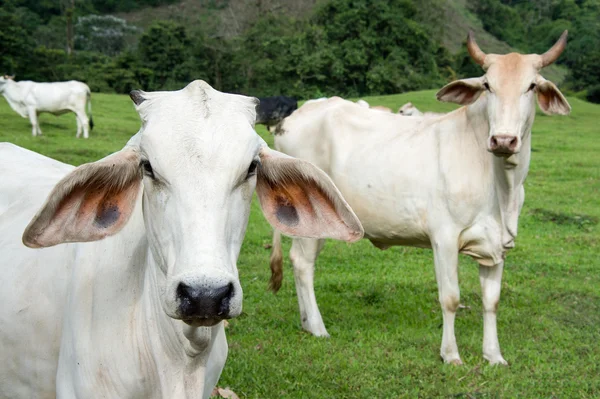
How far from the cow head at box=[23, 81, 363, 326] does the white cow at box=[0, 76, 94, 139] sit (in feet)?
52.4

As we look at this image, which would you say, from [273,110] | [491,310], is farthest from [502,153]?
[273,110]

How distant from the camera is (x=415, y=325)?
250 inches

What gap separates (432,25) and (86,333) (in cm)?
4652

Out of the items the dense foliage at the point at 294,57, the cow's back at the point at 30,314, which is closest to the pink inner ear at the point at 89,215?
the cow's back at the point at 30,314

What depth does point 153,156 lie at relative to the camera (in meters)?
2.31

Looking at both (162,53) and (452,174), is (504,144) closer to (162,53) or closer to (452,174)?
(452,174)

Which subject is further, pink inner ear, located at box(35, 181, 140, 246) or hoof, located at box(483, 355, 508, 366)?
hoof, located at box(483, 355, 508, 366)

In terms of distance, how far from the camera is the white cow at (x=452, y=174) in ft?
17.9

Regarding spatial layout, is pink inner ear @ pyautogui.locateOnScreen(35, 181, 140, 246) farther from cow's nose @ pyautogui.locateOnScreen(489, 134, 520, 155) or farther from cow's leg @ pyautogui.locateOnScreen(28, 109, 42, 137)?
cow's leg @ pyautogui.locateOnScreen(28, 109, 42, 137)

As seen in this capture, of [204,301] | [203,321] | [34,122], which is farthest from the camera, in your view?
[34,122]

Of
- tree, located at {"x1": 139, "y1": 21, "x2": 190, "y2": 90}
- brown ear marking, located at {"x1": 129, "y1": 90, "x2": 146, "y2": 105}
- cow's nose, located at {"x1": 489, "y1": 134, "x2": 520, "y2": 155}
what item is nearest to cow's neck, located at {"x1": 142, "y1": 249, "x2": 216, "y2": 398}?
brown ear marking, located at {"x1": 129, "y1": 90, "x2": 146, "y2": 105}

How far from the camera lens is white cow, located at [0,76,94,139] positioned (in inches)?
716

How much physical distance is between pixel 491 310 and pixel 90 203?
3909 millimetres

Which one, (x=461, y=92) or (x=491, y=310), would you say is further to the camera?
(x=461, y=92)
